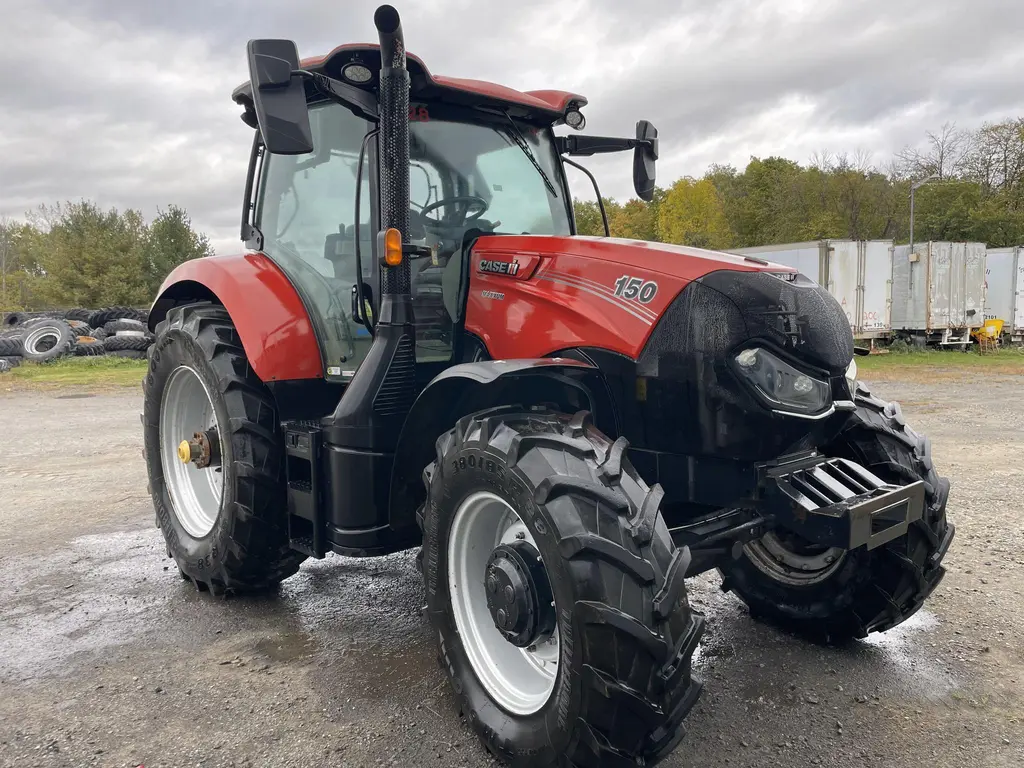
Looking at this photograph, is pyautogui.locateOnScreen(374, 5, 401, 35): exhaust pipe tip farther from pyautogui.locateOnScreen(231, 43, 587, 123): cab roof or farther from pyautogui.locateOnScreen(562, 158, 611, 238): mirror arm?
pyautogui.locateOnScreen(562, 158, 611, 238): mirror arm

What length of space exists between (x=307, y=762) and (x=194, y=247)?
3815cm

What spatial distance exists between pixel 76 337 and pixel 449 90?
19269 millimetres

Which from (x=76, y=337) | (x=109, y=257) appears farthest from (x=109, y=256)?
(x=76, y=337)

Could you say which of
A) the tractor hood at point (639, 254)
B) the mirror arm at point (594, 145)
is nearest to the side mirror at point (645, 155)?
the mirror arm at point (594, 145)

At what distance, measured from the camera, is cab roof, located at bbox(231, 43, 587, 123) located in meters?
3.07

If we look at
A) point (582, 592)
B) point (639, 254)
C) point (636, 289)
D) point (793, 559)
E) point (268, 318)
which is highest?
point (639, 254)

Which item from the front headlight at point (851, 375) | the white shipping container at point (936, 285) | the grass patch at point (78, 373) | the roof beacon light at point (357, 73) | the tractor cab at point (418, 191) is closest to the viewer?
the front headlight at point (851, 375)

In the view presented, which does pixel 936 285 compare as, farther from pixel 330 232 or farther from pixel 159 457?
pixel 159 457

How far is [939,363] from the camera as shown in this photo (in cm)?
1708

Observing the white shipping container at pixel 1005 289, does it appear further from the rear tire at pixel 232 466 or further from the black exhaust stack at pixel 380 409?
the rear tire at pixel 232 466

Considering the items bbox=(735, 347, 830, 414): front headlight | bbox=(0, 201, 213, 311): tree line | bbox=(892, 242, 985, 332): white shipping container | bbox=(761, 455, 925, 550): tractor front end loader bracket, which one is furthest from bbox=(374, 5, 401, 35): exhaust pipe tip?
bbox=(0, 201, 213, 311): tree line

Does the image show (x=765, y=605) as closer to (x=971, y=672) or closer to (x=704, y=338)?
(x=971, y=672)

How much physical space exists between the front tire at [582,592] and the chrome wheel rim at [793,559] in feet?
4.36

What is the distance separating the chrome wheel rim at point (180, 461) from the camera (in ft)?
14.0
